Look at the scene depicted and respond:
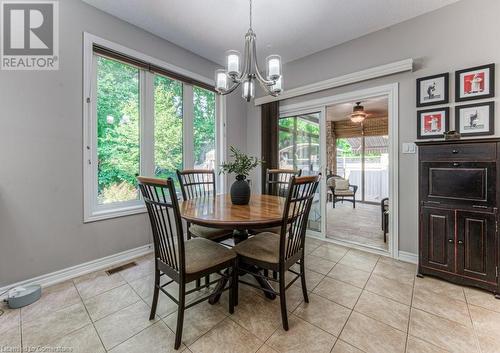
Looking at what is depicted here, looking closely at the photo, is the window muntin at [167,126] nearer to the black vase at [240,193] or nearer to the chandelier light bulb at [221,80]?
the chandelier light bulb at [221,80]

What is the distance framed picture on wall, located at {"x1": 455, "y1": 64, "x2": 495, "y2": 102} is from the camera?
207cm

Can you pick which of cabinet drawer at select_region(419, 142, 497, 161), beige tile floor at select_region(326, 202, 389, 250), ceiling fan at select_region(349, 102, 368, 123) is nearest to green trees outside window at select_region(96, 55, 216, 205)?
beige tile floor at select_region(326, 202, 389, 250)

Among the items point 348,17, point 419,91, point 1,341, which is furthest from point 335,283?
point 348,17

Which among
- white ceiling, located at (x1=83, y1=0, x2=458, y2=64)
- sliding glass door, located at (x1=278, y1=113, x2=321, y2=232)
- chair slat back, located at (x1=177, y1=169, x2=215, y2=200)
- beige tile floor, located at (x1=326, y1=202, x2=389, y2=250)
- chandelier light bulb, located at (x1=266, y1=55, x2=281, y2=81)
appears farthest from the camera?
sliding glass door, located at (x1=278, y1=113, x2=321, y2=232)

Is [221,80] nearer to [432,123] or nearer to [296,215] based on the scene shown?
[296,215]

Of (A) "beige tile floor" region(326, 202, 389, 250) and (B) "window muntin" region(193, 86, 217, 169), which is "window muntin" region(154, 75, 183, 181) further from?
(A) "beige tile floor" region(326, 202, 389, 250)

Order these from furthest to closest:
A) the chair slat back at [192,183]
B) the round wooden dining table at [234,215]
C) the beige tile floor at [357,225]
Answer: the beige tile floor at [357,225]
the chair slat back at [192,183]
the round wooden dining table at [234,215]

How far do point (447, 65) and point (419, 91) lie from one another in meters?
0.32

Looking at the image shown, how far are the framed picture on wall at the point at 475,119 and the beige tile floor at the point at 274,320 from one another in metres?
1.50

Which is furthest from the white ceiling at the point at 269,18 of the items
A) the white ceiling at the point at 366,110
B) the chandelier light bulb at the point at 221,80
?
the white ceiling at the point at 366,110

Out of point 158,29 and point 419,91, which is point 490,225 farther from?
point 158,29

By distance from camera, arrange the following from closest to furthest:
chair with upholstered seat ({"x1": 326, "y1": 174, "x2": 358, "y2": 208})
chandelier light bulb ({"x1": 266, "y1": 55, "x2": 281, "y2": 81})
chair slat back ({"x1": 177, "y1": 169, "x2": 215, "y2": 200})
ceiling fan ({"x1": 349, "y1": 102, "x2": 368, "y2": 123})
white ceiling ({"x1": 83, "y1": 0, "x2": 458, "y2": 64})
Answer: chandelier light bulb ({"x1": 266, "y1": 55, "x2": 281, "y2": 81}) < white ceiling ({"x1": 83, "y1": 0, "x2": 458, "y2": 64}) < chair slat back ({"x1": 177, "y1": 169, "x2": 215, "y2": 200}) < ceiling fan ({"x1": 349, "y1": 102, "x2": 368, "y2": 123}) < chair with upholstered seat ({"x1": 326, "y1": 174, "x2": 358, "y2": 208})

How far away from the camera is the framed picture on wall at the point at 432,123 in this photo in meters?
2.30

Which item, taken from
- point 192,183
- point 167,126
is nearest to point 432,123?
point 192,183
